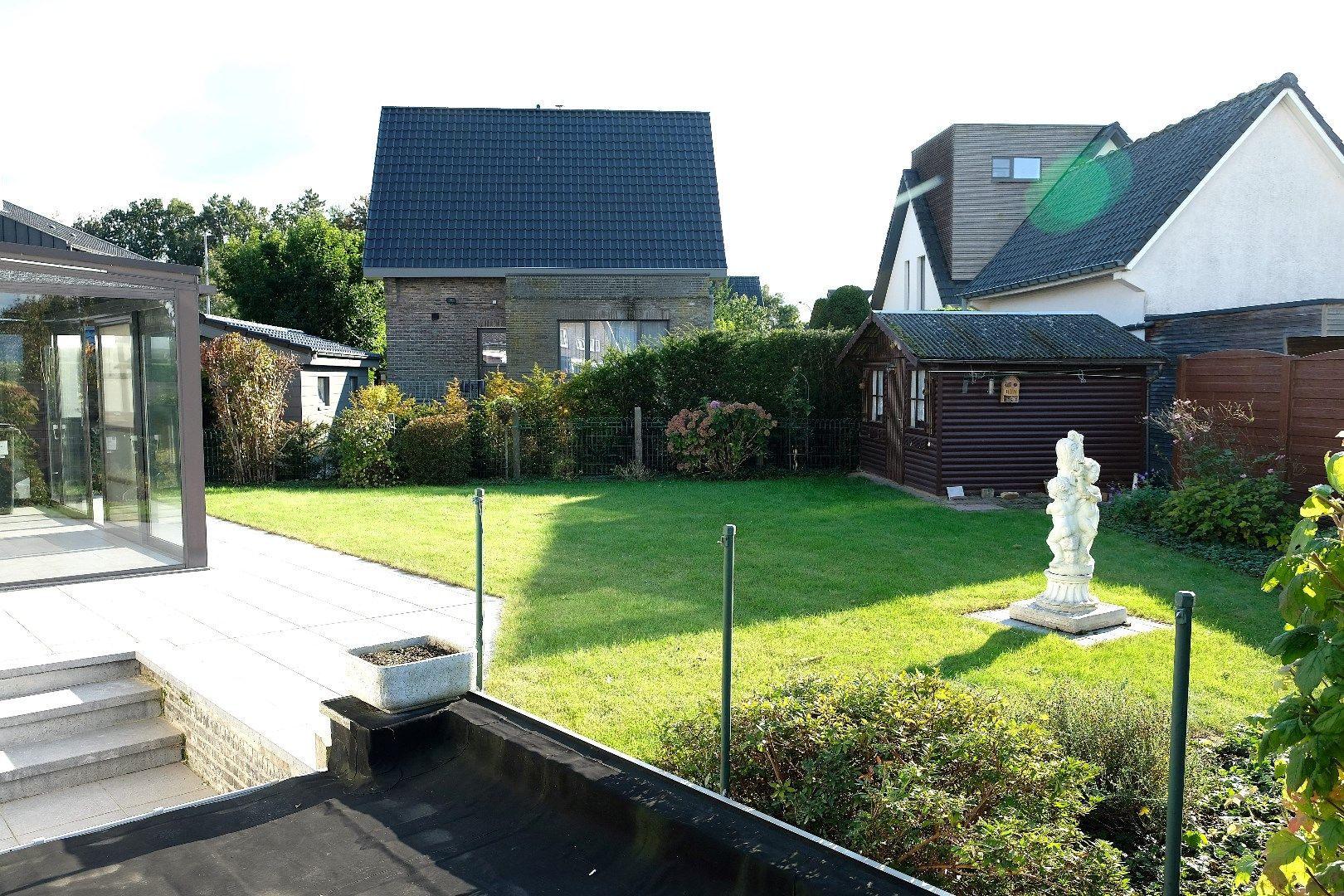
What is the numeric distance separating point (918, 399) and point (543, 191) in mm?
12835

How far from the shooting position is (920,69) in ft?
27.7

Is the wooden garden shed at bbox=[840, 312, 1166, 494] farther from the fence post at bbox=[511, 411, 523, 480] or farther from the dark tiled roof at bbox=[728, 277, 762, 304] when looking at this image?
the dark tiled roof at bbox=[728, 277, 762, 304]

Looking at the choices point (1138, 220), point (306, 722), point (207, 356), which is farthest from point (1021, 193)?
point (306, 722)

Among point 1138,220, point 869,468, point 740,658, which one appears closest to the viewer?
point 740,658

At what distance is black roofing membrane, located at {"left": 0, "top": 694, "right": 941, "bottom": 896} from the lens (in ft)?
11.5

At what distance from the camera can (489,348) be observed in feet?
76.8

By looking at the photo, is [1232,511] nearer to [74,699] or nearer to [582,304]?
[74,699]

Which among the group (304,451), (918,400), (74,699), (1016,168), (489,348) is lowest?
(74,699)

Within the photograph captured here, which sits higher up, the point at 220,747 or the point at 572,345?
the point at 572,345

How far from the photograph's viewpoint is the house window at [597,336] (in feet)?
75.7

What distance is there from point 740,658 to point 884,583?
281cm

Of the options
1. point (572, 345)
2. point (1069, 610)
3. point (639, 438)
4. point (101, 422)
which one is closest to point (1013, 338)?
point (639, 438)

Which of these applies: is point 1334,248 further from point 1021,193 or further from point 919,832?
point 919,832

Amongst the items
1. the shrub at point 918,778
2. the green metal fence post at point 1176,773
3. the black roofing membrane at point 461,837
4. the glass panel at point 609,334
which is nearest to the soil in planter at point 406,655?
the black roofing membrane at point 461,837
